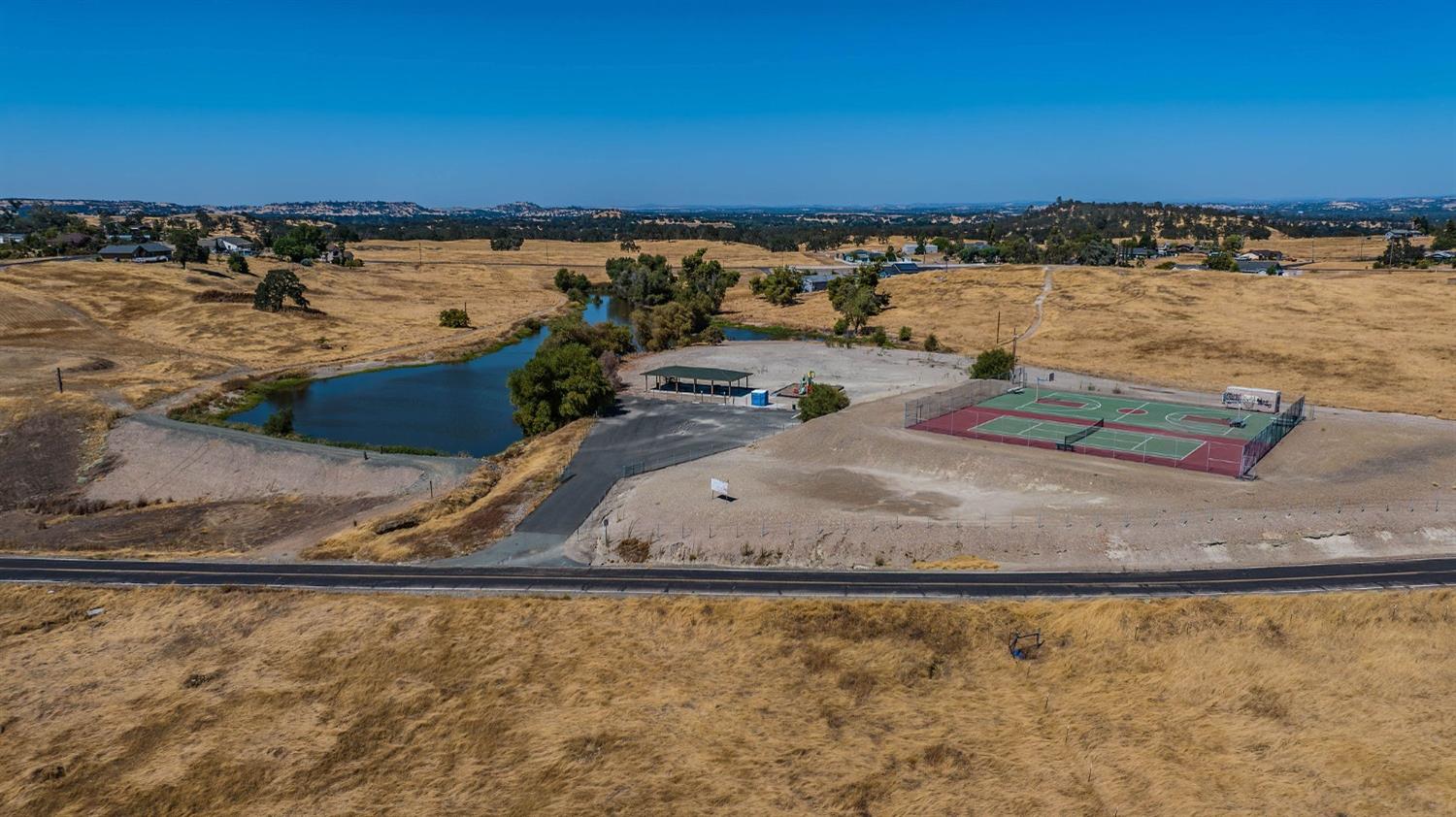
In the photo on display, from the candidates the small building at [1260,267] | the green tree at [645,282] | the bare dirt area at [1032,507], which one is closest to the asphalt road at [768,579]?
the bare dirt area at [1032,507]

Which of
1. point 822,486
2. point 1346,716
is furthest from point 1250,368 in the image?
point 1346,716

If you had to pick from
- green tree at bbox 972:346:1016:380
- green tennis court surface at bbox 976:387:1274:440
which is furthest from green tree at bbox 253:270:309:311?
green tennis court surface at bbox 976:387:1274:440

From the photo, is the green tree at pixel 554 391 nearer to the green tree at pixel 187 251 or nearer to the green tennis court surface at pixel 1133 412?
the green tennis court surface at pixel 1133 412

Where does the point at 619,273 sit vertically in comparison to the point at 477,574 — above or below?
above

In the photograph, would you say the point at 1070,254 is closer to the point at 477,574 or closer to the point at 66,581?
the point at 477,574

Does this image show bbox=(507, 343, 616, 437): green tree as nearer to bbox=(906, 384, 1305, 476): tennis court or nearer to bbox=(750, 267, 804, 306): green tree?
bbox=(906, 384, 1305, 476): tennis court

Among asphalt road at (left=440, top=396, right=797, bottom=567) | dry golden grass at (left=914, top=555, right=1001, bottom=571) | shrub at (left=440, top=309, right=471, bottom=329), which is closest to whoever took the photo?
dry golden grass at (left=914, top=555, right=1001, bottom=571)
